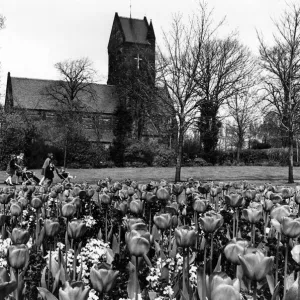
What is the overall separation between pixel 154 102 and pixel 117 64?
123 feet

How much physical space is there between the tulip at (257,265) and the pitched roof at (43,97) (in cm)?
5249

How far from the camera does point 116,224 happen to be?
4.72m

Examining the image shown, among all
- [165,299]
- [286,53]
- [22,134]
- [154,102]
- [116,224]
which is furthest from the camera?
[22,134]

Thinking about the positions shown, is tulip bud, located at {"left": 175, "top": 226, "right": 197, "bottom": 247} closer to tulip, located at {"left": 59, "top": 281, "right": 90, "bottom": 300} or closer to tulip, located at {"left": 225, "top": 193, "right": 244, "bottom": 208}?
tulip, located at {"left": 59, "top": 281, "right": 90, "bottom": 300}

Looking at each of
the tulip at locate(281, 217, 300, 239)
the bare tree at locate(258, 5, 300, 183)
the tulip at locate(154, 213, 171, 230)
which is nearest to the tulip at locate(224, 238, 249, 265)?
the tulip at locate(281, 217, 300, 239)

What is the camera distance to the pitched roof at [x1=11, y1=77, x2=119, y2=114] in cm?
5562

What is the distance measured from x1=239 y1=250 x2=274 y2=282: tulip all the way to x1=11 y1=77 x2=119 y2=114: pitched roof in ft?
172

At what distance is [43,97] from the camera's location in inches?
2232

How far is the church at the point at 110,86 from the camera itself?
52344mm

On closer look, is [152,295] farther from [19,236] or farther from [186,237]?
[19,236]

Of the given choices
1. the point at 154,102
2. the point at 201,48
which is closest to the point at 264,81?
the point at 201,48

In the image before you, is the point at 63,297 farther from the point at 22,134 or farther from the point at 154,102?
the point at 22,134

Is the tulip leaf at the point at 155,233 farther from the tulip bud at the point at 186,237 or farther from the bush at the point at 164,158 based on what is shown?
the bush at the point at 164,158

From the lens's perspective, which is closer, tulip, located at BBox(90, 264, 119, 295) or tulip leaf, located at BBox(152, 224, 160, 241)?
tulip, located at BBox(90, 264, 119, 295)
